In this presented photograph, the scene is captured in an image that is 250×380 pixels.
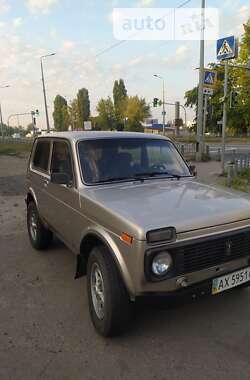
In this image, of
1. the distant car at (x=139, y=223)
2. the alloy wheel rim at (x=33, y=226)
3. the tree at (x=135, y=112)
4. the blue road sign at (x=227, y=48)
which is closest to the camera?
the distant car at (x=139, y=223)

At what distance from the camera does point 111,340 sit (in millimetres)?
3158

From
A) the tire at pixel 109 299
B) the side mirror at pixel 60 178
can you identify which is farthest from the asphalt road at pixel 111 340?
the side mirror at pixel 60 178

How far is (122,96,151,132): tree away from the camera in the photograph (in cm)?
6200

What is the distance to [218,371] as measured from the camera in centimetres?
272

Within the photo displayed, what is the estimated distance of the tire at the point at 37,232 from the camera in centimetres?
538

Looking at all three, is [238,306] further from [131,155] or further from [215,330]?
[131,155]

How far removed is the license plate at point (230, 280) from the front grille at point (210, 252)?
0.15m

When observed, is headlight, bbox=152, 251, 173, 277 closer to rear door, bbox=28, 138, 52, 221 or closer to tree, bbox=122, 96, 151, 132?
rear door, bbox=28, 138, 52, 221

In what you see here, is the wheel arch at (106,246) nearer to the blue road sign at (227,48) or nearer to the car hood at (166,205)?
the car hood at (166,205)

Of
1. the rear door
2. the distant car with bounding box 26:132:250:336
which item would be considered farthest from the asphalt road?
the rear door

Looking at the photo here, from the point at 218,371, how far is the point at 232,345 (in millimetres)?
401

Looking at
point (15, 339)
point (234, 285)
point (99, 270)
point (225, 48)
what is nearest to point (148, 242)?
point (99, 270)

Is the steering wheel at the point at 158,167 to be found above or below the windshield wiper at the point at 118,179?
above

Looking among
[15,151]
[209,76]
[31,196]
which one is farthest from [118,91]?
[31,196]
